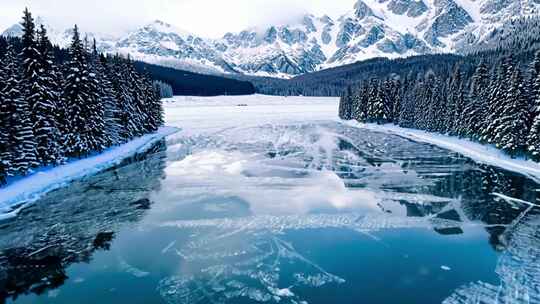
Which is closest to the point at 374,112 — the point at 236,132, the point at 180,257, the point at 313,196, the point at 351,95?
the point at 351,95

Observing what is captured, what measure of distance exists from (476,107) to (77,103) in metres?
44.8

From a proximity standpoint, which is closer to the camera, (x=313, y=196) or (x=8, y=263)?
(x=8, y=263)

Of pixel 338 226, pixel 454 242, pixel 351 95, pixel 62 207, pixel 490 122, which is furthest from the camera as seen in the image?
pixel 351 95

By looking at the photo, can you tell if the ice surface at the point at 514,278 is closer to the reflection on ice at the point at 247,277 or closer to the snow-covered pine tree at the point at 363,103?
the reflection on ice at the point at 247,277

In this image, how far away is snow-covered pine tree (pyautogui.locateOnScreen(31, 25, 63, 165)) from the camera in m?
28.8

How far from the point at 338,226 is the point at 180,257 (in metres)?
7.43

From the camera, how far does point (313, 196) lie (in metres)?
23.2

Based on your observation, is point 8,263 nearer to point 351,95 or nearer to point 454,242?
point 454,242

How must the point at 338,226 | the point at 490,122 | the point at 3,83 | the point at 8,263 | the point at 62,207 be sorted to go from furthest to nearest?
the point at 490,122
the point at 3,83
the point at 62,207
the point at 338,226
the point at 8,263

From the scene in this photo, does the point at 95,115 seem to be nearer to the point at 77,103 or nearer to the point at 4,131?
the point at 77,103

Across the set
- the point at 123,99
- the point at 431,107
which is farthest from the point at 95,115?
the point at 431,107

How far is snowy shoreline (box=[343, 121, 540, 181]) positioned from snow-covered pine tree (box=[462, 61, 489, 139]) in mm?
1628

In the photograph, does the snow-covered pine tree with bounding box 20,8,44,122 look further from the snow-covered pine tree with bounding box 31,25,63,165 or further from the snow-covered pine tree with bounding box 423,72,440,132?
the snow-covered pine tree with bounding box 423,72,440,132

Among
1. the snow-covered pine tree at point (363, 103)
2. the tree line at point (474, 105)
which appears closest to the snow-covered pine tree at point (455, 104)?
the tree line at point (474, 105)
